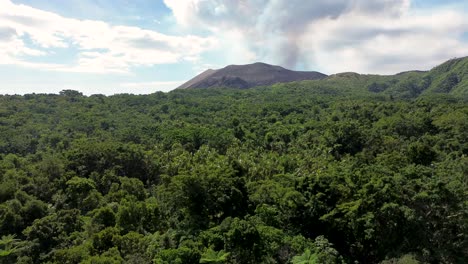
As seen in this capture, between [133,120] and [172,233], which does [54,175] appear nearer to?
[172,233]

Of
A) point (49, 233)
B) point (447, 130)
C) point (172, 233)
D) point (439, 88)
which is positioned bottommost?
point (49, 233)

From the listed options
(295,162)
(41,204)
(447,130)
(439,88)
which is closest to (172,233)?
(41,204)

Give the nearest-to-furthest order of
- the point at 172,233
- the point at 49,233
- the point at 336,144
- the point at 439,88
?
the point at 172,233 → the point at 49,233 → the point at 336,144 → the point at 439,88

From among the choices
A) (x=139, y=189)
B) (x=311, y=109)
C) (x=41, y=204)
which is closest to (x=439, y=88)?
(x=311, y=109)

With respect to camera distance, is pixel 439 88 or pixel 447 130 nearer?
pixel 447 130

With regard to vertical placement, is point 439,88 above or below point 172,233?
above

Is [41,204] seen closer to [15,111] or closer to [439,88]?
[15,111]

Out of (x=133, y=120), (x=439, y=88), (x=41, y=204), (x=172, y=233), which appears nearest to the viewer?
(x=172, y=233)
